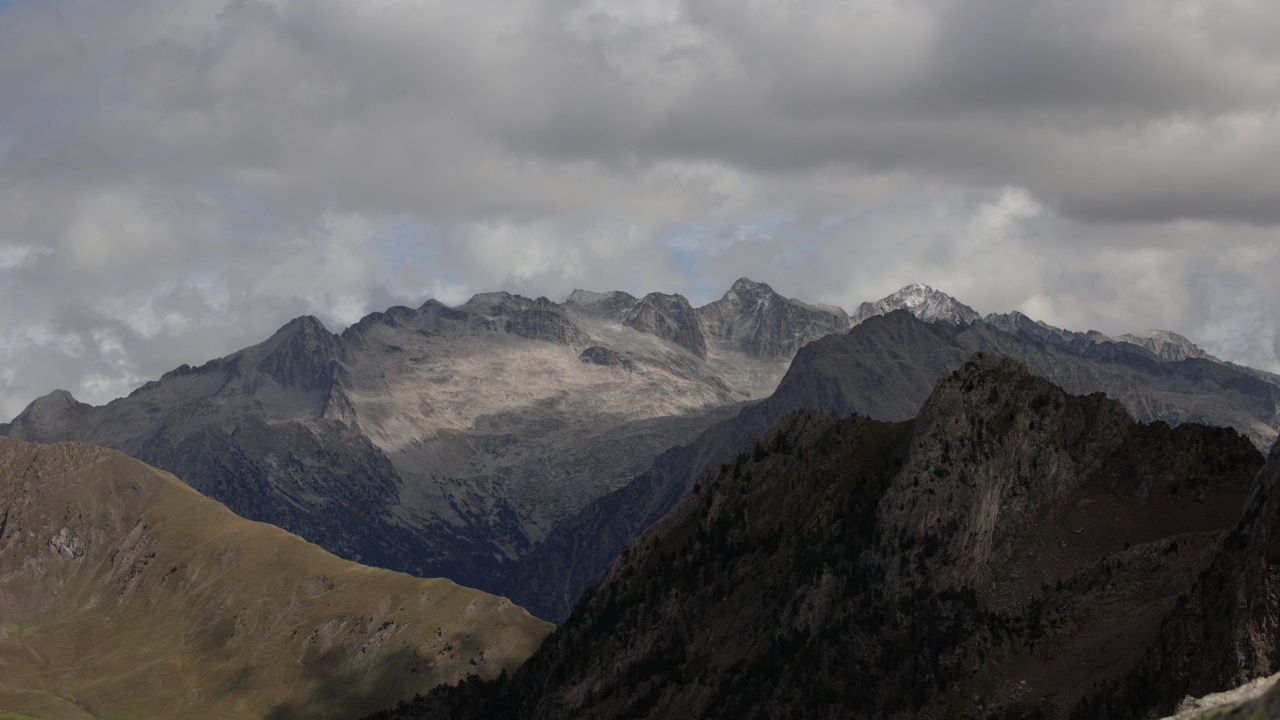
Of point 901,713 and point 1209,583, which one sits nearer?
point 1209,583

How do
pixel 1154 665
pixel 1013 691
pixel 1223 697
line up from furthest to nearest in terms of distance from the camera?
pixel 1013 691, pixel 1154 665, pixel 1223 697

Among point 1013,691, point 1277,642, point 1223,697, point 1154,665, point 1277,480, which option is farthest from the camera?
point 1013,691

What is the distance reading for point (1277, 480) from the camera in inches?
5699

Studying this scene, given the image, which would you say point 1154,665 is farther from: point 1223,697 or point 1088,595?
point 1223,697

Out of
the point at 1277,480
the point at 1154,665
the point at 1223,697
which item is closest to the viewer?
the point at 1223,697

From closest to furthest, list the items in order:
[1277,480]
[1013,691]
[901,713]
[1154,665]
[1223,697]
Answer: [1223,697] < [1277,480] < [1154,665] < [1013,691] < [901,713]

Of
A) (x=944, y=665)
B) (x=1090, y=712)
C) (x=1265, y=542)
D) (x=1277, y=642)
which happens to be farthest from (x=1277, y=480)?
(x=944, y=665)

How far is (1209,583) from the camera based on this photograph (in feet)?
502

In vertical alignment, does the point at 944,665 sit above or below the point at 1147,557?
below

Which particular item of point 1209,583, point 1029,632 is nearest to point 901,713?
point 1029,632

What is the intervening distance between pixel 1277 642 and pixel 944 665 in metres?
68.9

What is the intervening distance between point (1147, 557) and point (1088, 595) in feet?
32.8

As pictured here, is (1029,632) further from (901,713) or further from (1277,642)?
(1277,642)

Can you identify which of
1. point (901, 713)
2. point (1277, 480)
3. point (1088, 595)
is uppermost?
point (1277, 480)
